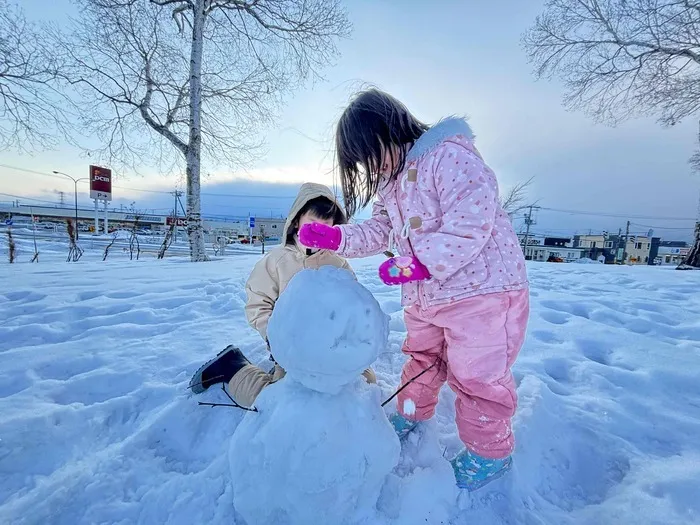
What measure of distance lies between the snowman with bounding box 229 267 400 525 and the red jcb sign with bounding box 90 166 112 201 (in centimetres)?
2163

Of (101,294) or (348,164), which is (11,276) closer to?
(101,294)

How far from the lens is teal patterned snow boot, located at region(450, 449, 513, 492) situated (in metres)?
1.01

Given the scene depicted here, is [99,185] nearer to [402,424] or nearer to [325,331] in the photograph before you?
[402,424]

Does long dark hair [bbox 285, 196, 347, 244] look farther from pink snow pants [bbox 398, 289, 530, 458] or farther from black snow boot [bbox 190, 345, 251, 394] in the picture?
pink snow pants [bbox 398, 289, 530, 458]

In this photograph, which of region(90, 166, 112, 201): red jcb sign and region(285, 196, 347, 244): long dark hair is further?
region(90, 166, 112, 201): red jcb sign

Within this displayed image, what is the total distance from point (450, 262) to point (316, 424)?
590 millimetres

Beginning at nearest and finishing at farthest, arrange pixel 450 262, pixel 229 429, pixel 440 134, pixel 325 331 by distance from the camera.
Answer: pixel 325 331 → pixel 450 262 → pixel 440 134 → pixel 229 429

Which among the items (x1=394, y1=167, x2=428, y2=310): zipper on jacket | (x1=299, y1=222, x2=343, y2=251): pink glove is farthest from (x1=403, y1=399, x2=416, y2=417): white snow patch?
(x1=299, y1=222, x2=343, y2=251): pink glove

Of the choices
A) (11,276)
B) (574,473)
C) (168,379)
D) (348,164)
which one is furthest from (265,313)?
(11,276)

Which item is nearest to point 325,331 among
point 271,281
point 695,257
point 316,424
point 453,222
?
point 316,424

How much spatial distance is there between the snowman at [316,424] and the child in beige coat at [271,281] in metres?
0.64

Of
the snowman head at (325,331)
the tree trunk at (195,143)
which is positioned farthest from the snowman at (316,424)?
the tree trunk at (195,143)

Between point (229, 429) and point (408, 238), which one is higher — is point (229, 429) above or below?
below

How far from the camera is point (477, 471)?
1.02 m
